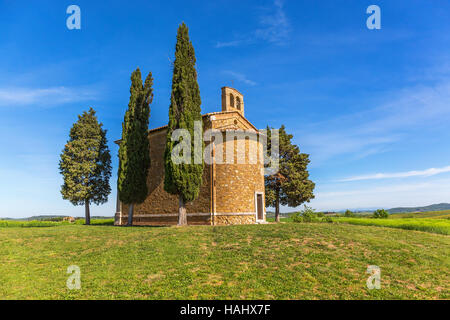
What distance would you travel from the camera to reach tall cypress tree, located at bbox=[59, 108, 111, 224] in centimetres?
2977

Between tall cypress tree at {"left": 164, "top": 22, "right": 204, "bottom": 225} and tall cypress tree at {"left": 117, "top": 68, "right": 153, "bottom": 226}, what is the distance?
5239 millimetres

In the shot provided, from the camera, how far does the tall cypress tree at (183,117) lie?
1867cm

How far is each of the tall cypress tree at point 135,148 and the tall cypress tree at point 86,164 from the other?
9109 mm

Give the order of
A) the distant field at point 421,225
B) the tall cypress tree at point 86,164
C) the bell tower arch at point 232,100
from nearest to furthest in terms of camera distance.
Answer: the distant field at point 421,225
the bell tower arch at point 232,100
the tall cypress tree at point 86,164

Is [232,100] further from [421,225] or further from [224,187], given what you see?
[421,225]

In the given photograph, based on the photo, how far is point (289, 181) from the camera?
30359mm

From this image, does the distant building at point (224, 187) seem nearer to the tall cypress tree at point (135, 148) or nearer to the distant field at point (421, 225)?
the tall cypress tree at point (135, 148)

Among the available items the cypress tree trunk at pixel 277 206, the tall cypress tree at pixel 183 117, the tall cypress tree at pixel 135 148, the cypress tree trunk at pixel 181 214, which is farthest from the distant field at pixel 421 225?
the tall cypress tree at pixel 135 148

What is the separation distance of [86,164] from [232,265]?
87.0 feet

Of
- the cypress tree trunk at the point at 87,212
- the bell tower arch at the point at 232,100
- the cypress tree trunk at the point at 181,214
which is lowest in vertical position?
the cypress tree trunk at the point at 87,212

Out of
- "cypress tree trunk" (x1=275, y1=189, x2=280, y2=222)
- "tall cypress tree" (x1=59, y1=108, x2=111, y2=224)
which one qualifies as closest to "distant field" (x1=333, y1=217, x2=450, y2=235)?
"cypress tree trunk" (x1=275, y1=189, x2=280, y2=222)

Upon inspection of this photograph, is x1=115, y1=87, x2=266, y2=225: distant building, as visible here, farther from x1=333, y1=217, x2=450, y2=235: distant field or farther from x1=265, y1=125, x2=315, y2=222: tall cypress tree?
x1=333, y1=217, x2=450, y2=235: distant field
